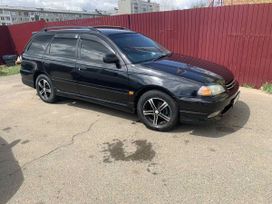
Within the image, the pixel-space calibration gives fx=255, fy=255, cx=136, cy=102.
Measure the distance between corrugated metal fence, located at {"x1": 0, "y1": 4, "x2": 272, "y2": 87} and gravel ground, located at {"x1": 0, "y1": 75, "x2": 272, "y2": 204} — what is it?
1760 mm

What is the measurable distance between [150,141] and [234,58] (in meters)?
4.21

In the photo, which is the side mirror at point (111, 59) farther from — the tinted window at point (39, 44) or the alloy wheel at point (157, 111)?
the tinted window at point (39, 44)

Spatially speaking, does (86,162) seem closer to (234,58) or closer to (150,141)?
(150,141)

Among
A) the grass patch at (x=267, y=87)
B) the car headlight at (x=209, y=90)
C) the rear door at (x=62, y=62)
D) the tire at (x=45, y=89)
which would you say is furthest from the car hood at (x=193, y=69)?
the tire at (x=45, y=89)

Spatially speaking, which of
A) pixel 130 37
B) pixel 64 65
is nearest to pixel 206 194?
pixel 130 37

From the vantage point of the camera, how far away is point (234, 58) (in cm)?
693

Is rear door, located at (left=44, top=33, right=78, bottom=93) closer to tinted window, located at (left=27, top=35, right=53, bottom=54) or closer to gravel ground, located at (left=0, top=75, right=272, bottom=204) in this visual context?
tinted window, located at (left=27, top=35, right=53, bottom=54)

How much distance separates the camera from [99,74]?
4.73 metres

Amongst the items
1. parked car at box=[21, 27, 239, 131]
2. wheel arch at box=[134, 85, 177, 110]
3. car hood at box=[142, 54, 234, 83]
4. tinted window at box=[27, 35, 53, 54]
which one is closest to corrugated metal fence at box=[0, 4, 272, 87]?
parked car at box=[21, 27, 239, 131]

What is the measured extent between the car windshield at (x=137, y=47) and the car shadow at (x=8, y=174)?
8.05ft

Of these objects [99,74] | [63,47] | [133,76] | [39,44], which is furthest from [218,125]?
[39,44]

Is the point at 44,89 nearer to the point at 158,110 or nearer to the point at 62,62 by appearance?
the point at 62,62

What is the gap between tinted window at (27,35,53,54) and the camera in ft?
19.2

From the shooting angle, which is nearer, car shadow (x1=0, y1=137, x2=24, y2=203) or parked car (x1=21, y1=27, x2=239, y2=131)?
car shadow (x1=0, y1=137, x2=24, y2=203)
